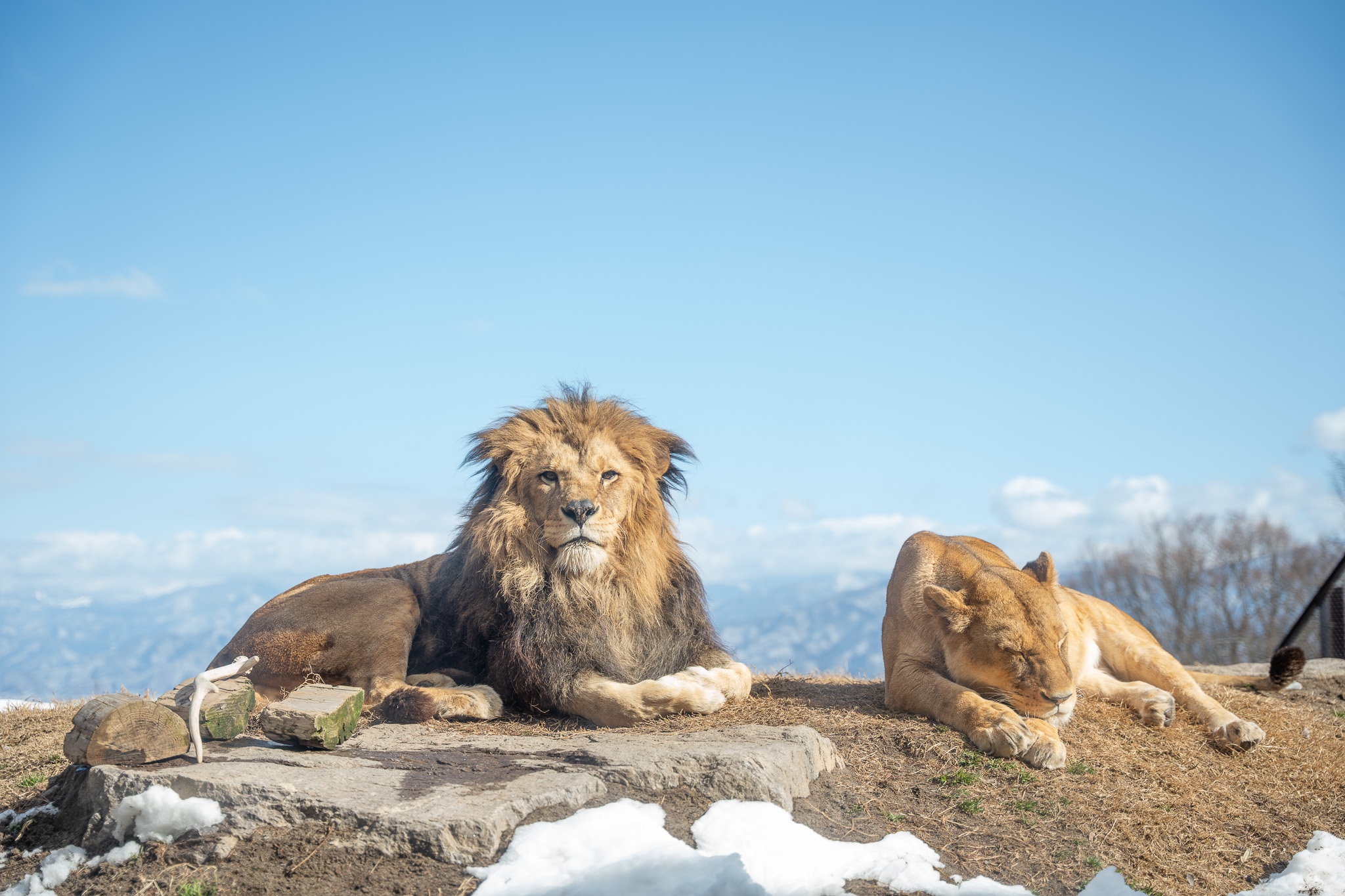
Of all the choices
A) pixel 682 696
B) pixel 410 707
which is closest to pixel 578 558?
pixel 682 696

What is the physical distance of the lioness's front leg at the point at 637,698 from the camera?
18.9 ft

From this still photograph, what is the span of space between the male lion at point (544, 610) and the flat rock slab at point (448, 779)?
0.79 m

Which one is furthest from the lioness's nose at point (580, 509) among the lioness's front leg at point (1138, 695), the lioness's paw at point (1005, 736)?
the lioness's front leg at point (1138, 695)

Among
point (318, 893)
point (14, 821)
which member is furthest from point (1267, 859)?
point (14, 821)

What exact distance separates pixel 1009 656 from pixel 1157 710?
65.2 inches

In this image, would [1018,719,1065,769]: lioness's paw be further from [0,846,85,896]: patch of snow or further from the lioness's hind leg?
[0,846,85,896]: patch of snow

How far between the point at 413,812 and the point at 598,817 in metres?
0.74

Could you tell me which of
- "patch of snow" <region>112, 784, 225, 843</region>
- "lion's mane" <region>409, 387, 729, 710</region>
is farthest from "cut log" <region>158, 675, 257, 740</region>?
"lion's mane" <region>409, 387, 729, 710</region>

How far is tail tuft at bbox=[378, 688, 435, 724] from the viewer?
18.5ft

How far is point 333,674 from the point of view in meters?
6.50

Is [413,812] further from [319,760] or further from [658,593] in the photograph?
[658,593]

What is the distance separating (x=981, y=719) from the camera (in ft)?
17.5

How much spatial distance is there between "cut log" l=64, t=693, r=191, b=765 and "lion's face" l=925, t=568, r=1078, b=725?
422cm

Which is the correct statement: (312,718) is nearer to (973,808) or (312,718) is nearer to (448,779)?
(448,779)
